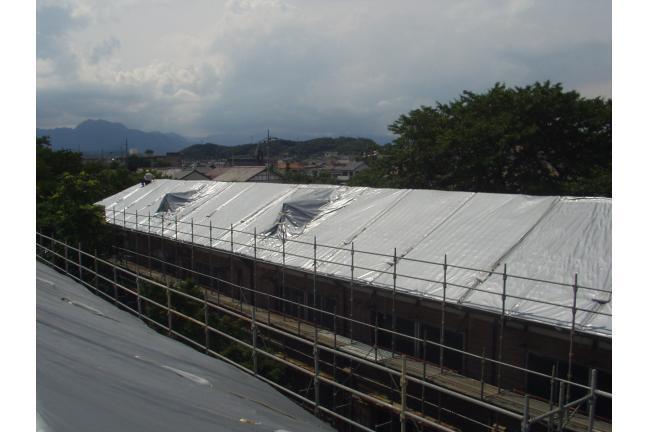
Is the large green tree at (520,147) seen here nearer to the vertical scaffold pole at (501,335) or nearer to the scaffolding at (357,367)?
the scaffolding at (357,367)

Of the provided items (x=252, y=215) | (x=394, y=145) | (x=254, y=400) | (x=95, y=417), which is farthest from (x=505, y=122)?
(x=95, y=417)

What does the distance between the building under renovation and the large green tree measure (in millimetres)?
8313

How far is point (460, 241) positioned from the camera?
37.9 ft

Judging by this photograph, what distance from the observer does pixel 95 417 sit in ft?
10.8

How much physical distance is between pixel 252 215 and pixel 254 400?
1200 centimetres

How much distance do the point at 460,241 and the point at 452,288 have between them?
1.58 meters

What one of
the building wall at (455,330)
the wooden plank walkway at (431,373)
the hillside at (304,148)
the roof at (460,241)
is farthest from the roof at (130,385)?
the hillside at (304,148)

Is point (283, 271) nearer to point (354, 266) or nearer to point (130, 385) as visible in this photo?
point (354, 266)

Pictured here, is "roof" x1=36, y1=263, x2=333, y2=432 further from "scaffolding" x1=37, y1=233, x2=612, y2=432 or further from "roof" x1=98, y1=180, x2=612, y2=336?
"roof" x1=98, y1=180, x2=612, y2=336

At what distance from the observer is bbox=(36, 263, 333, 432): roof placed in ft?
11.1

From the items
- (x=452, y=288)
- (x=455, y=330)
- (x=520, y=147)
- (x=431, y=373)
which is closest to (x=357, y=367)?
(x=431, y=373)

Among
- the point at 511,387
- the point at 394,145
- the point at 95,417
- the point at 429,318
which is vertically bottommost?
the point at 511,387

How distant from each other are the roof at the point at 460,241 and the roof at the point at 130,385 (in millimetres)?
4547

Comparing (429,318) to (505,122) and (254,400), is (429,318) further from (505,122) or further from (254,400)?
(505,122)
